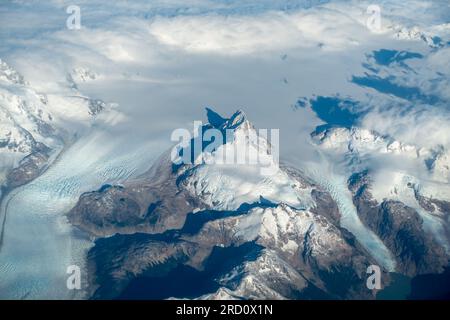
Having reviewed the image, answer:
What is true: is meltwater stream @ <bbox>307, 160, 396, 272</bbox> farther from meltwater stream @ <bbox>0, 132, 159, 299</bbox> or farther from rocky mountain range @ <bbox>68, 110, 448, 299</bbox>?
meltwater stream @ <bbox>0, 132, 159, 299</bbox>

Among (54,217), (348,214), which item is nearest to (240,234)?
(348,214)

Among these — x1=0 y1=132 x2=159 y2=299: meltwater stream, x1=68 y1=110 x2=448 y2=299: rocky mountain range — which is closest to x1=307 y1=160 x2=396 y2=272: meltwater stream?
x1=68 y1=110 x2=448 y2=299: rocky mountain range

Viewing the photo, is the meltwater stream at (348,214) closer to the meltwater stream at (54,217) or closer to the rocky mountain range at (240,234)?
the rocky mountain range at (240,234)

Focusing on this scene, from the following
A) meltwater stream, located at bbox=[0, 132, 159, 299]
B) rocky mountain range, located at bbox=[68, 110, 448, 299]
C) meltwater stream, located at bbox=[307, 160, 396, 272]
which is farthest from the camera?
meltwater stream, located at bbox=[307, 160, 396, 272]

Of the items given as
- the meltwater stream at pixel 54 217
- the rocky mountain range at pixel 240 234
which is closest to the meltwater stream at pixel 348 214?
the rocky mountain range at pixel 240 234
